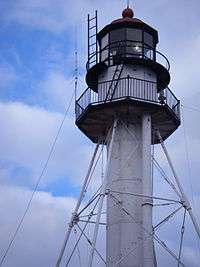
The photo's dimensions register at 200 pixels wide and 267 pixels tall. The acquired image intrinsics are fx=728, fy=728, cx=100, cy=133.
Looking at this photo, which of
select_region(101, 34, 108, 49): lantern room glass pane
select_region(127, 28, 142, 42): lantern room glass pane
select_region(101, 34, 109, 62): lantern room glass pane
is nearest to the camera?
select_region(127, 28, 142, 42): lantern room glass pane

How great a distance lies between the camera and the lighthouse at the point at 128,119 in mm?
33250

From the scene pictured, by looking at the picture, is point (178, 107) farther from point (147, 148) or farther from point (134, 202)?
point (134, 202)

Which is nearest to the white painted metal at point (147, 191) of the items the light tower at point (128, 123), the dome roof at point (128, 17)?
the light tower at point (128, 123)

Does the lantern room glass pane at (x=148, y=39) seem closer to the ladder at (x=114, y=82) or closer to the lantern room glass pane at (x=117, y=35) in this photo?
the lantern room glass pane at (x=117, y=35)

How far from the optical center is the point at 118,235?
110 ft

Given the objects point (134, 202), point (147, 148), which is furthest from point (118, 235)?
point (147, 148)

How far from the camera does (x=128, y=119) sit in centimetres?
3547

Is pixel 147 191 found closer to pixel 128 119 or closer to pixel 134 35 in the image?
pixel 128 119

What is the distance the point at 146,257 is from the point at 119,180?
4.20 m

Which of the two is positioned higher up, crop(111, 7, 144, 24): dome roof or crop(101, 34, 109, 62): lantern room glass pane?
crop(111, 7, 144, 24): dome roof

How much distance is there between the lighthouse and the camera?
33250mm

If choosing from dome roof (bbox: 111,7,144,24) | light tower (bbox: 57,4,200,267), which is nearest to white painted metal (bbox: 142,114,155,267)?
light tower (bbox: 57,4,200,267)

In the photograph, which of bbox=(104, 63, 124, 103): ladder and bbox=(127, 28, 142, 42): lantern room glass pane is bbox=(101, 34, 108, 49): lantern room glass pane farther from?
bbox=(104, 63, 124, 103): ladder

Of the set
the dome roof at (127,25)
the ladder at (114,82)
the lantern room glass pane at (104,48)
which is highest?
the dome roof at (127,25)
